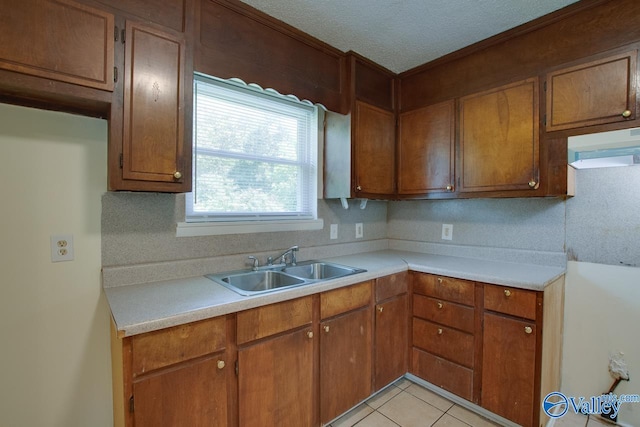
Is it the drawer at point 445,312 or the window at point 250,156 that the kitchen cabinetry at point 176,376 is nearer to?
the window at point 250,156

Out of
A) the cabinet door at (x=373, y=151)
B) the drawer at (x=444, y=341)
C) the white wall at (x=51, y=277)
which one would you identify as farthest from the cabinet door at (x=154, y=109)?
the drawer at (x=444, y=341)

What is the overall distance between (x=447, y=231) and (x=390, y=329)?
39.0 inches

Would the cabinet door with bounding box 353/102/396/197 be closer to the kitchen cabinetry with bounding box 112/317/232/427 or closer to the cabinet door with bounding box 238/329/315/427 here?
the cabinet door with bounding box 238/329/315/427

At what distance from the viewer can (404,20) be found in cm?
181

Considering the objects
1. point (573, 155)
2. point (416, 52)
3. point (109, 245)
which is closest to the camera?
→ point (109, 245)

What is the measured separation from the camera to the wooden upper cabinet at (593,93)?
1.51 meters

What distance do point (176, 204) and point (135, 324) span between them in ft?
2.61

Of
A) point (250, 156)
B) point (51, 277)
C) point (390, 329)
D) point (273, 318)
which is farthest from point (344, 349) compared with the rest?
point (51, 277)

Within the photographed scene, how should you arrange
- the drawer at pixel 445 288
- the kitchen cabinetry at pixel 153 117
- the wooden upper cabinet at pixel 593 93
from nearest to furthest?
the kitchen cabinetry at pixel 153 117, the wooden upper cabinet at pixel 593 93, the drawer at pixel 445 288

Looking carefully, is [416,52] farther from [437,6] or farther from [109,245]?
[109,245]

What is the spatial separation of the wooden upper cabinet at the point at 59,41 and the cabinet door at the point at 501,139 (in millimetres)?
2090

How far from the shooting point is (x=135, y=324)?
1.04m

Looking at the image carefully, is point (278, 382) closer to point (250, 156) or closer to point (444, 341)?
point (444, 341)

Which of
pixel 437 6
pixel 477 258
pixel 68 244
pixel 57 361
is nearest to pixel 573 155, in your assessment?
pixel 477 258
